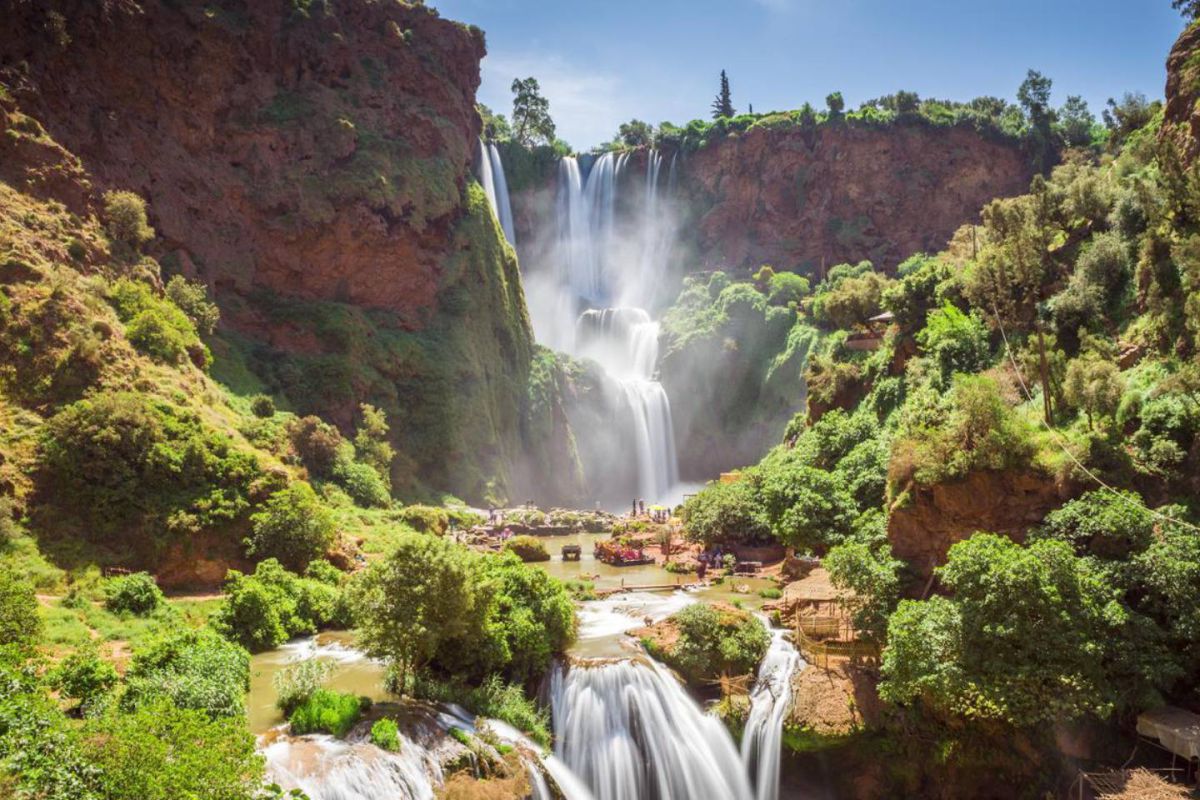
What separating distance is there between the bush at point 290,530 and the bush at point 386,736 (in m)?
12.2

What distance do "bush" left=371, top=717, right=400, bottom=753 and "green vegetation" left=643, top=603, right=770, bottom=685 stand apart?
27.0 feet

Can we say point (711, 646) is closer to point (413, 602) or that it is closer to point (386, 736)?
point (413, 602)

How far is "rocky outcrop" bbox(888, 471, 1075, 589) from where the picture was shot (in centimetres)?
2174

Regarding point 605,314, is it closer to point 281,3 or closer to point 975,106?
point 281,3

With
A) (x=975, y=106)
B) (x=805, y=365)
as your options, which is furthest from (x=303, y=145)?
(x=975, y=106)

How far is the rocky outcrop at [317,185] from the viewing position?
126ft

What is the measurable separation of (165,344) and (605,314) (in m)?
49.9

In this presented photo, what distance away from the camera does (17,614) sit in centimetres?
1572

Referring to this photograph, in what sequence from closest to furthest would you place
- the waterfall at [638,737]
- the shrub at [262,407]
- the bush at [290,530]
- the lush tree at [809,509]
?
1. the waterfall at [638,737]
2. the bush at [290,530]
3. the lush tree at [809,509]
4. the shrub at [262,407]

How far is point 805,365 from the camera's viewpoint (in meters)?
61.7

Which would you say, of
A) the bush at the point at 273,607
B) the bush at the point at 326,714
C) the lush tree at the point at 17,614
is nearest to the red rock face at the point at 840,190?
the bush at the point at 273,607

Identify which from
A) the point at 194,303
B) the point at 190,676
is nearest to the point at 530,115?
the point at 194,303

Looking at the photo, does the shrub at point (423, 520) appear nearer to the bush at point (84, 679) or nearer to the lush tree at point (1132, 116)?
the bush at point (84, 679)

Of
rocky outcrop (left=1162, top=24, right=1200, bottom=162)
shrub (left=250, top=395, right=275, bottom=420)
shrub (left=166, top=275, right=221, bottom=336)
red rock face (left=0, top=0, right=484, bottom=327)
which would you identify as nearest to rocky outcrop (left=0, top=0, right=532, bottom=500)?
red rock face (left=0, top=0, right=484, bottom=327)
